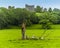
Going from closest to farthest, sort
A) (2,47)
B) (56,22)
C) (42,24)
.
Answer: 1. (2,47)
2. (42,24)
3. (56,22)

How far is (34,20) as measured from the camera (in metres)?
57.3

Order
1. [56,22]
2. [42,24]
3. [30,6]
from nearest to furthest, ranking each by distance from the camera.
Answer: [42,24] < [56,22] < [30,6]

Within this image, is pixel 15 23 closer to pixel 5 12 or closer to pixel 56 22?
pixel 5 12

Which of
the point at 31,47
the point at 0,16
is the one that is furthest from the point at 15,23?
the point at 31,47

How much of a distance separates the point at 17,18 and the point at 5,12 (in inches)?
216

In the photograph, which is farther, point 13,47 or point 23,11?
point 23,11

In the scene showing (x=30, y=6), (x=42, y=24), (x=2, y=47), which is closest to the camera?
(x=2, y=47)

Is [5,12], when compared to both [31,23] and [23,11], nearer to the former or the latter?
[23,11]

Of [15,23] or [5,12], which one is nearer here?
[15,23]

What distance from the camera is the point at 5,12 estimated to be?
59.7 meters

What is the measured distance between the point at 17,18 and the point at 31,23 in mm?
3713

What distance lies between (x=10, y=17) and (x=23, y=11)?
15.0ft

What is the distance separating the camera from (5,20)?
55.2 metres

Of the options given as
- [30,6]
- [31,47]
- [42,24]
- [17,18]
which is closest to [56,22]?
[42,24]
